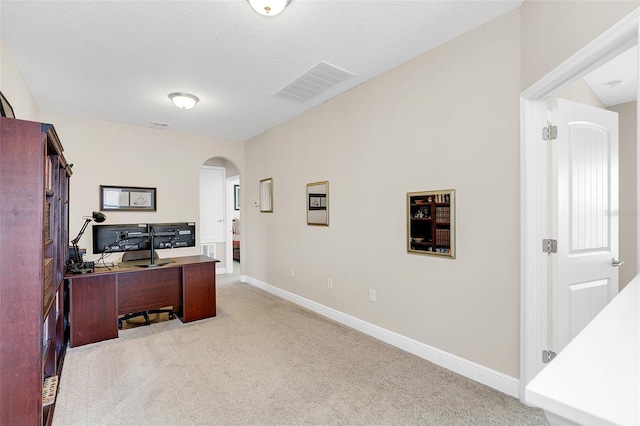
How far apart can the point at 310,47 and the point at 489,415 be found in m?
2.93

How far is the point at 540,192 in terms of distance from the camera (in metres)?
1.98

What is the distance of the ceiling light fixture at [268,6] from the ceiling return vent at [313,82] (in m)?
0.89

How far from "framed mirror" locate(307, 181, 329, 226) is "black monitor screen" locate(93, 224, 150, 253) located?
6.33 feet

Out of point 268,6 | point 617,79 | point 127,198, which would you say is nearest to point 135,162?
point 127,198

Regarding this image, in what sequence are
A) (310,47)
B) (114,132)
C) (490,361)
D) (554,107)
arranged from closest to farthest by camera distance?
1. (554,107)
2. (490,361)
3. (310,47)
4. (114,132)

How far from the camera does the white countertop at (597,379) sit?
450mm

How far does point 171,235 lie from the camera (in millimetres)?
3479

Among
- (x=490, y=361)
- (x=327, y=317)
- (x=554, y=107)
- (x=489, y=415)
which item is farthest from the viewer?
(x=327, y=317)

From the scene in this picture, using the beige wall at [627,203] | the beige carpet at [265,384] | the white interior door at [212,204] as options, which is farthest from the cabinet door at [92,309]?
the beige wall at [627,203]

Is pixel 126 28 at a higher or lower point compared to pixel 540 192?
higher

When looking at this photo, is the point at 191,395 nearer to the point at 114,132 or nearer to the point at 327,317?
the point at 327,317

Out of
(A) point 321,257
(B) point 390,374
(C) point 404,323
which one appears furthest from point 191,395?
(A) point 321,257

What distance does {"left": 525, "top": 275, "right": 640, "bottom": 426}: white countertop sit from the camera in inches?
17.7

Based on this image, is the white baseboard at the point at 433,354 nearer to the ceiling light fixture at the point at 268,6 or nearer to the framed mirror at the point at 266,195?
the framed mirror at the point at 266,195
